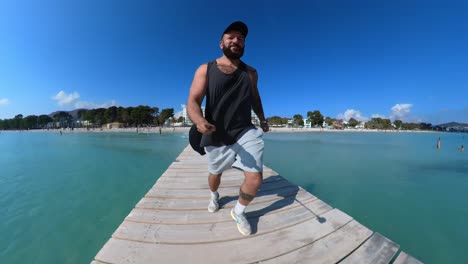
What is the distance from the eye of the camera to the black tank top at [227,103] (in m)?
1.92

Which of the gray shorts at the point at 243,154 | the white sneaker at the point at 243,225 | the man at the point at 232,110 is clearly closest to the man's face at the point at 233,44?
the man at the point at 232,110

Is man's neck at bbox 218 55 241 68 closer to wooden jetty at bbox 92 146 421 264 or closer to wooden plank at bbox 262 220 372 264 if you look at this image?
wooden jetty at bbox 92 146 421 264

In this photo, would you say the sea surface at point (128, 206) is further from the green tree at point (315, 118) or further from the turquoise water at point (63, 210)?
the green tree at point (315, 118)

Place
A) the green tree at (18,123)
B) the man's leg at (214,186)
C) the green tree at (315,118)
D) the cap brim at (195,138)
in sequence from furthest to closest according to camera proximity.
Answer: the green tree at (18,123) < the green tree at (315,118) < the man's leg at (214,186) < the cap brim at (195,138)

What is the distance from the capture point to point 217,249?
1711mm

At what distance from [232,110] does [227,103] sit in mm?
88

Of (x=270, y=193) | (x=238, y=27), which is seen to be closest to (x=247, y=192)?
(x=270, y=193)

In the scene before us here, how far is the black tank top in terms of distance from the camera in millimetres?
1915

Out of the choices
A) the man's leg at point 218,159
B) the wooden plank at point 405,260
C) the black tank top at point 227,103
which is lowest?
the wooden plank at point 405,260

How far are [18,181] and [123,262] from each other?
9.35 metres

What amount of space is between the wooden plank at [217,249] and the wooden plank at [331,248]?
5cm

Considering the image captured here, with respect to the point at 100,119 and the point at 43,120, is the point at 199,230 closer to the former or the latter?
the point at 100,119

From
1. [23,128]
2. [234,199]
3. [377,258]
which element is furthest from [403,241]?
[23,128]

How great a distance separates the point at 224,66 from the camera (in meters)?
1.96
